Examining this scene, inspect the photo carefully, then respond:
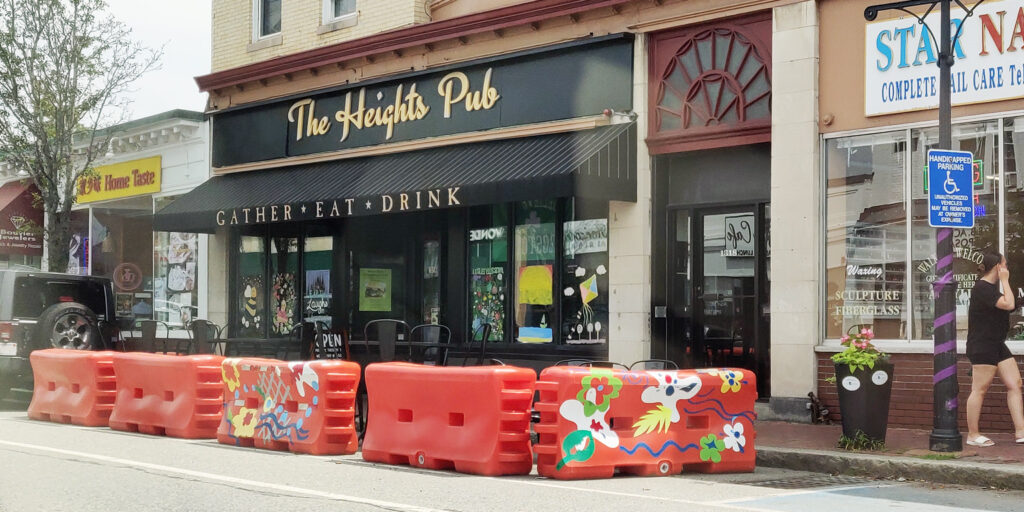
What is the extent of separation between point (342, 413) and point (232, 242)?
12.1 metres

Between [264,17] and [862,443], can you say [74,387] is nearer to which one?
[862,443]

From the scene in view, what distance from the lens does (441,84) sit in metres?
18.6

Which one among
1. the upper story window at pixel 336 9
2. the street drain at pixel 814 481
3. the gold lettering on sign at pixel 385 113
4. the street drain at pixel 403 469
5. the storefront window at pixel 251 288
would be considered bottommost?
the street drain at pixel 814 481

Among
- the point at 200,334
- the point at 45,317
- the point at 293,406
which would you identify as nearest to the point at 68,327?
the point at 45,317

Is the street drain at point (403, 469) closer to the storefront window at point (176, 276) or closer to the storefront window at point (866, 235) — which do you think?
the storefront window at point (866, 235)

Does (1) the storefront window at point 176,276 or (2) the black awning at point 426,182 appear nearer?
(2) the black awning at point 426,182

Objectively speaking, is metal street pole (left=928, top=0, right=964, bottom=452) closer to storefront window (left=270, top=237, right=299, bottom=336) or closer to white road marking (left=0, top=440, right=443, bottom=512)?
white road marking (left=0, top=440, right=443, bottom=512)

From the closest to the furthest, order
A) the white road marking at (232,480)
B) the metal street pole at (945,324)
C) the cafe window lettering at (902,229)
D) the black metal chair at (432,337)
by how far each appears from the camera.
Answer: the white road marking at (232,480) < the metal street pole at (945,324) < the cafe window lettering at (902,229) < the black metal chair at (432,337)

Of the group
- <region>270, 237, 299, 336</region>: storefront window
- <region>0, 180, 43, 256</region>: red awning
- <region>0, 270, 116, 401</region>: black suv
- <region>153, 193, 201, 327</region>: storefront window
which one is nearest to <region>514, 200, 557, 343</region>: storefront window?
<region>270, 237, 299, 336</region>: storefront window

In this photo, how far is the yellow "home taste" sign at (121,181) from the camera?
24.9 meters

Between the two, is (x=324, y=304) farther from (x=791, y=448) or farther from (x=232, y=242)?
(x=791, y=448)

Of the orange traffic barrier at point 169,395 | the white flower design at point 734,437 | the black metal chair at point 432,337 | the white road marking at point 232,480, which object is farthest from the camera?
the black metal chair at point 432,337

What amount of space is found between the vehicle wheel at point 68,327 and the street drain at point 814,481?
1168 centimetres

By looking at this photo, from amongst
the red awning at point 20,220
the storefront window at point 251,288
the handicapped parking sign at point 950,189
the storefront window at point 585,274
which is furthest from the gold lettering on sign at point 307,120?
the handicapped parking sign at point 950,189
